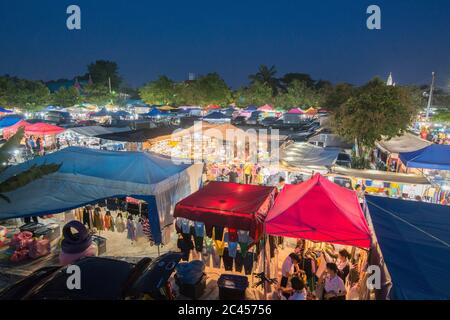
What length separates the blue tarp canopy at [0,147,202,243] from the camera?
696cm

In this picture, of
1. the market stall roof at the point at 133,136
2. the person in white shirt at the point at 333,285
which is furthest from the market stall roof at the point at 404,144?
the market stall roof at the point at 133,136

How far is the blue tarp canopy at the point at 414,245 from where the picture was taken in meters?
3.21

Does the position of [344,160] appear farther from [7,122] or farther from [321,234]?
[7,122]

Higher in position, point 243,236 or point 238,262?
point 243,236

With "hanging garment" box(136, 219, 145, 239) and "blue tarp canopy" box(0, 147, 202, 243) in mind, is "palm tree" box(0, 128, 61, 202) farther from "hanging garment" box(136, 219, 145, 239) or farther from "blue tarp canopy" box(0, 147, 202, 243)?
"hanging garment" box(136, 219, 145, 239)

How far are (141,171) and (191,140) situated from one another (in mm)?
9072

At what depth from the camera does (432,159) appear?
32.8 feet

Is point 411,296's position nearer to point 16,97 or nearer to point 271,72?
point 16,97

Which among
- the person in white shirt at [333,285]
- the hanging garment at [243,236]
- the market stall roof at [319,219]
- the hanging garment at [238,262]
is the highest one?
the market stall roof at [319,219]

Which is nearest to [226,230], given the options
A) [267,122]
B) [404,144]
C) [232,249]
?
[232,249]

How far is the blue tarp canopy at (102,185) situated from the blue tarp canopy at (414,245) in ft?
17.5

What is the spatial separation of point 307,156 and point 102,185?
26.0 feet

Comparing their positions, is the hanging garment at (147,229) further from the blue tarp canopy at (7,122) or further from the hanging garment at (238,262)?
the blue tarp canopy at (7,122)
